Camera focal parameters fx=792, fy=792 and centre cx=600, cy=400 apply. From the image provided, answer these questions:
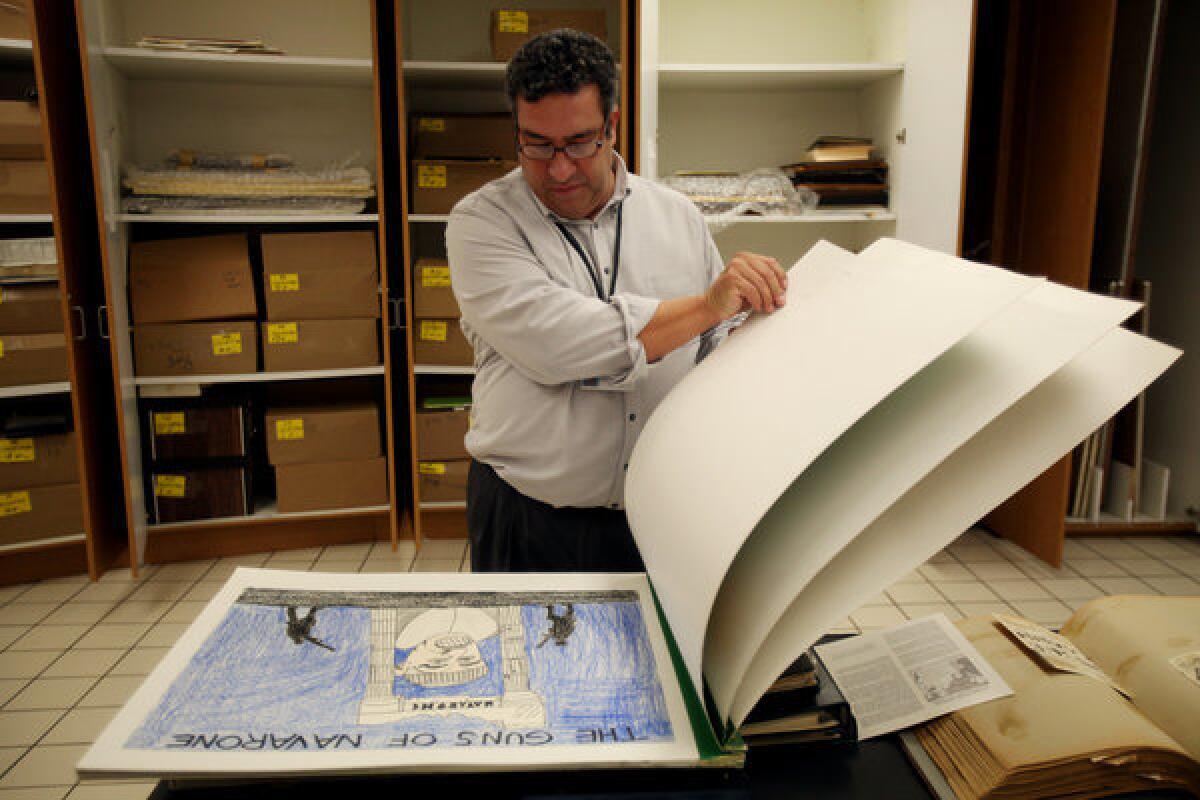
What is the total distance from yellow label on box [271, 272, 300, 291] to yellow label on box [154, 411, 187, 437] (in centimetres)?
60

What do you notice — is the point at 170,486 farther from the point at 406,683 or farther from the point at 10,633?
the point at 406,683

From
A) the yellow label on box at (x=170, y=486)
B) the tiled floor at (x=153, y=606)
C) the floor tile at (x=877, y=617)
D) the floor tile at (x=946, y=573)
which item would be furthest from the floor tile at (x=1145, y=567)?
the yellow label on box at (x=170, y=486)

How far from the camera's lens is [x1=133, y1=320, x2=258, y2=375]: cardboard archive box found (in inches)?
116

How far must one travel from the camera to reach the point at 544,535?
143cm

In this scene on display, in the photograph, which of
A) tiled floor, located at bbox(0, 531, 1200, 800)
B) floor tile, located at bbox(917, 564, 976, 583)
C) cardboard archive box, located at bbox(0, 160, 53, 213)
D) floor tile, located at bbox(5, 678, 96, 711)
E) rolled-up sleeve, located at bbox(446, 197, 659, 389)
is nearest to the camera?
rolled-up sleeve, located at bbox(446, 197, 659, 389)

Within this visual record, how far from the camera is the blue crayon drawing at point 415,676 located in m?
0.59

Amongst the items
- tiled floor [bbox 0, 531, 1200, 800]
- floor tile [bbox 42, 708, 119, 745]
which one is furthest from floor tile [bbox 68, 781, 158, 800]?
floor tile [bbox 42, 708, 119, 745]

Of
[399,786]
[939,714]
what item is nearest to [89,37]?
[399,786]

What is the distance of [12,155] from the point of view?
2656 millimetres

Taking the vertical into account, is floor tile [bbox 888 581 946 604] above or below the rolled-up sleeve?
below

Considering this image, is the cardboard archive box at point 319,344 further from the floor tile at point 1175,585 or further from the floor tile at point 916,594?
the floor tile at point 1175,585

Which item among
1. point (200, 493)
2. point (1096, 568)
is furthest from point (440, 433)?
point (1096, 568)

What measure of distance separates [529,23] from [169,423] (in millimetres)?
2035

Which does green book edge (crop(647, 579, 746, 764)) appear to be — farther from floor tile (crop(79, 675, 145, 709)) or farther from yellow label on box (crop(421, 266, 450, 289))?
yellow label on box (crop(421, 266, 450, 289))
